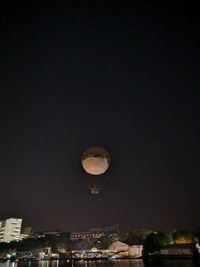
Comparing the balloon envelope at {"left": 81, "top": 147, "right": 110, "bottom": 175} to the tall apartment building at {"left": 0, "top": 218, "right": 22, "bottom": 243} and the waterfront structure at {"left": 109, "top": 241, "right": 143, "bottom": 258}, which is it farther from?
the tall apartment building at {"left": 0, "top": 218, "right": 22, "bottom": 243}

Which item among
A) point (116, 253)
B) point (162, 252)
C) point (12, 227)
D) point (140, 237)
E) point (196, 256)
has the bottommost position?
point (196, 256)

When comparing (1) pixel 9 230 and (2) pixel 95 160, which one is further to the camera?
(1) pixel 9 230

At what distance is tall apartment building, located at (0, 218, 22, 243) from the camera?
144750 mm

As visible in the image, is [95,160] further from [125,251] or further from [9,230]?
[9,230]

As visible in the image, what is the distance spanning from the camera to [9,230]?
146375 millimetres

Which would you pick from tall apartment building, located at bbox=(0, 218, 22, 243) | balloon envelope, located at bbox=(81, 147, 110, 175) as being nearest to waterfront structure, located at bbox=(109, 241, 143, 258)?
balloon envelope, located at bbox=(81, 147, 110, 175)

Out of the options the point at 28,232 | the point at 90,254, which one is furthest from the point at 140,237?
the point at 28,232

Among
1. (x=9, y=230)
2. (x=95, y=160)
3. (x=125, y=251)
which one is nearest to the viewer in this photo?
(x=95, y=160)

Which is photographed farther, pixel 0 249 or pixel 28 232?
pixel 28 232

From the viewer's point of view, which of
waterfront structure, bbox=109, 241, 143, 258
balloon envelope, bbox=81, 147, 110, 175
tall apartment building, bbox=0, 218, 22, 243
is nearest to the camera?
balloon envelope, bbox=81, 147, 110, 175

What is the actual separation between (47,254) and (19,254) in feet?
31.6

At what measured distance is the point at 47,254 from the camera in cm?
9500

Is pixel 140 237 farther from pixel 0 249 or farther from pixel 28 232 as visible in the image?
pixel 28 232

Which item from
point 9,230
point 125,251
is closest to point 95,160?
point 125,251
